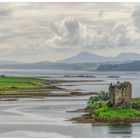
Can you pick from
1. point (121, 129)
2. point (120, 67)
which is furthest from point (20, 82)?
point (121, 129)

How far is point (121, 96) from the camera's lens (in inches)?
1681

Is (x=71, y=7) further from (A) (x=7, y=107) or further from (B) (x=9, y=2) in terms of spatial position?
(A) (x=7, y=107)

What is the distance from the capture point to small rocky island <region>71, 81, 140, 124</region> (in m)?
40.6

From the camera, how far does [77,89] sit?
60.2 meters

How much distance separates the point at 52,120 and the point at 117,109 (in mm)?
3940

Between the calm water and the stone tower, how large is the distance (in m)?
2.66

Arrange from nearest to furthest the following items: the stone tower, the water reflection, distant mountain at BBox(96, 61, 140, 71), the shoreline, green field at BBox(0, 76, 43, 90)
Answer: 1. the water reflection
2. the shoreline
3. the stone tower
4. distant mountain at BBox(96, 61, 140, 71)
5. green field at BBox(0, 76, 43, 90)

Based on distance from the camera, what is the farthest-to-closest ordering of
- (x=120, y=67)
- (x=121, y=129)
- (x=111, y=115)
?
(x=120, y=67)
(x=111, y=115)
(x=121, y=129)

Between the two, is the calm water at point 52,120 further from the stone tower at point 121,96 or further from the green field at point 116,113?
→ the stone tower at point 121,96

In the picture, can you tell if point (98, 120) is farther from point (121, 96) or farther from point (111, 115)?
point (121, 96)

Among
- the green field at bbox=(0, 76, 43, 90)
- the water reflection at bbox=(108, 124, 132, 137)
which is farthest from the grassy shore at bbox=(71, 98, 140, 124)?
the green field at bbox=(0, 76, 43, 90)

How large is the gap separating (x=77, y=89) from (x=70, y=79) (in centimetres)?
446

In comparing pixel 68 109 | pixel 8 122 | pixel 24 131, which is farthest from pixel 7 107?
pixel 24 131

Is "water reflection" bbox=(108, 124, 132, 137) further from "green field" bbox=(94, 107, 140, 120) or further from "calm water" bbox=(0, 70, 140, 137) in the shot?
"green field" bbox=(94, 107, 140, 120)
